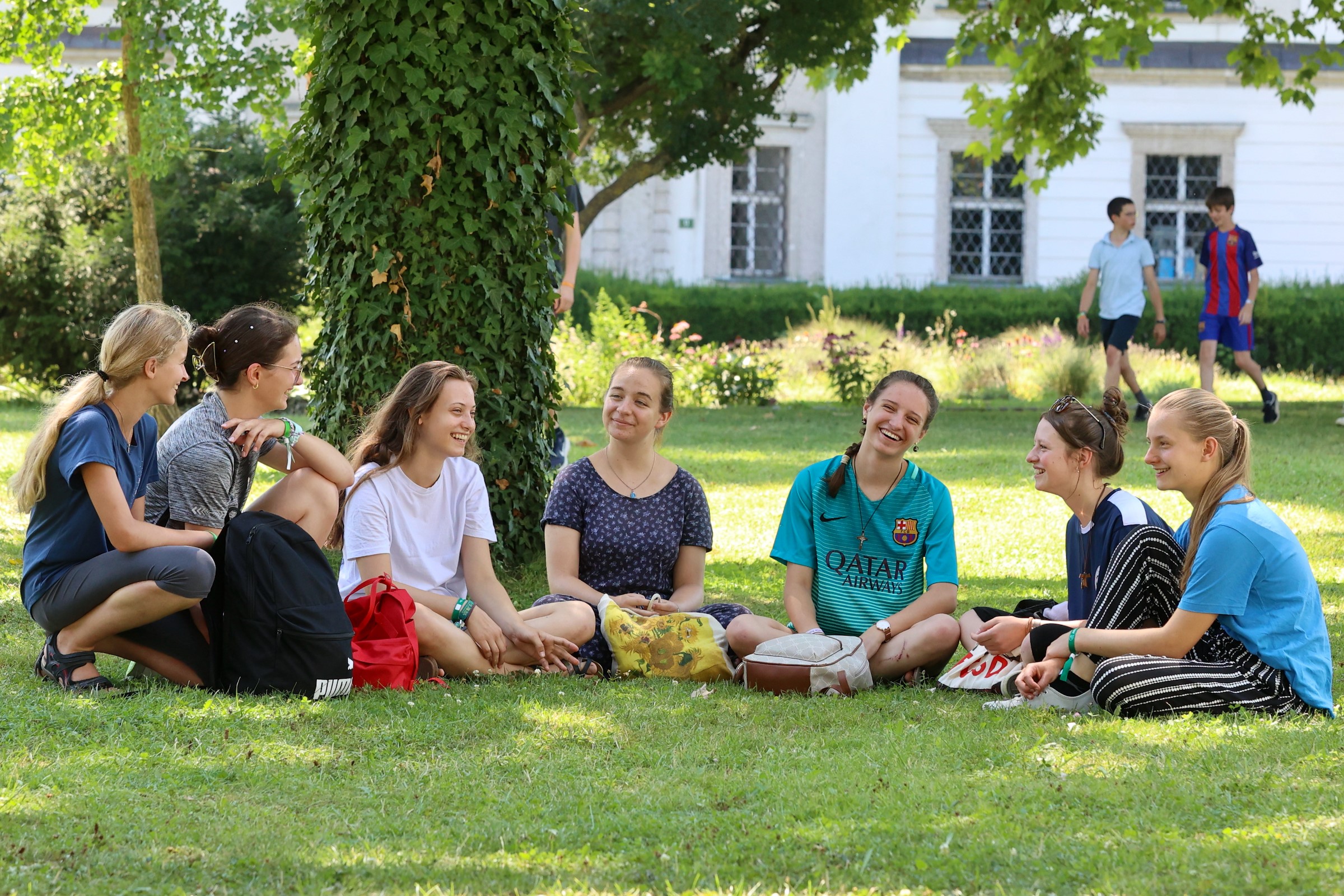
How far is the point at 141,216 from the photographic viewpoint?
37.1 ft

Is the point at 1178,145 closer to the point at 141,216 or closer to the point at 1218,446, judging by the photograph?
the point at 141,216

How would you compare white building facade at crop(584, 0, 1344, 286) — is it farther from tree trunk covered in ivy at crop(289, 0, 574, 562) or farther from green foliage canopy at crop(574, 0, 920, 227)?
tree trunk covered in ivy at crop(289, 0, 574, 562)

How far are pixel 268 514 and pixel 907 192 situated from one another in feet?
70.0

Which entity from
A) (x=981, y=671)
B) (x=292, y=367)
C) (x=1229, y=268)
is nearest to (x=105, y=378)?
(x=292, y=367)

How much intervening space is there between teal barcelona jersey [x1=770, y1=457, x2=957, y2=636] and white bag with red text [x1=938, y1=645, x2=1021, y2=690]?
35 cm

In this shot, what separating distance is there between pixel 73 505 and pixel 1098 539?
3216 mm

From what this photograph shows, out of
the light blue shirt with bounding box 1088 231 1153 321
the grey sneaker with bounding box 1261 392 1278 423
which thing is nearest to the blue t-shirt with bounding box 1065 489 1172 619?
the light blue shirt with bounding box 1088 231 1153 321

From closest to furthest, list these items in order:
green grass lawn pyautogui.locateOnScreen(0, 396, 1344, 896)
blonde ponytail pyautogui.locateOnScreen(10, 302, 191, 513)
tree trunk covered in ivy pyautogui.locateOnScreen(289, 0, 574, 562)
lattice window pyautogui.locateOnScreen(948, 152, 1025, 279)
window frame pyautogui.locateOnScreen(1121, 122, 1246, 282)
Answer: green grass lawn pyautogui.locateOnScreen(0, 396, 1344, 896)
blonde ponytail pyautogui.locateOnScreen(10, 302, 191, 513)
tree trunk covered in ivy pyautogui.locateOnScreen(289, 0, 574, 562)
window frame pyautogui.locateOnScreen(1121, 122, 1246, 282)
lattice window pyautogui.locateOnScreen(948, 152, 1025, 279)

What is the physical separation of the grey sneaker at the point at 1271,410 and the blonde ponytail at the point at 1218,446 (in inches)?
395

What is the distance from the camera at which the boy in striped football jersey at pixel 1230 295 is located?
13.4m

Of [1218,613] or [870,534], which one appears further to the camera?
[870,534]

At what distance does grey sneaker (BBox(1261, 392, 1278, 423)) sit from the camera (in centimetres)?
1345

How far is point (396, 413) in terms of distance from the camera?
4.98 metres

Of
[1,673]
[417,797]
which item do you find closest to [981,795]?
[417,797]
